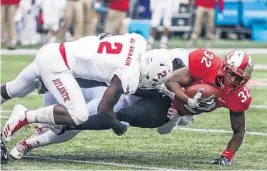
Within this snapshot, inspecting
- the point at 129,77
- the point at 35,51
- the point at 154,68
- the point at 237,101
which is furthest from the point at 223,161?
the point at 35,51

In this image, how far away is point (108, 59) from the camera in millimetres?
8078

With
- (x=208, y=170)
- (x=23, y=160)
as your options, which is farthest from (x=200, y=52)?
(x=23, y=160)

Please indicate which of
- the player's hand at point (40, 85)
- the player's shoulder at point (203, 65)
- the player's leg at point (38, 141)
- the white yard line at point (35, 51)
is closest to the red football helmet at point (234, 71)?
the player's shoulder at point (203, 65)

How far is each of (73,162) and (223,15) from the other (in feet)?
58.0

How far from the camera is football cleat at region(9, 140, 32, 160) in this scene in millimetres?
8320

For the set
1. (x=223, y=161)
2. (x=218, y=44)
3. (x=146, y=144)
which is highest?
(x=223, y=161)

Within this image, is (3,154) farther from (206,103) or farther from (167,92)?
(206,103)

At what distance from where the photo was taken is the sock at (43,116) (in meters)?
8.05

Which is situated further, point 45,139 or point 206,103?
point 45,139

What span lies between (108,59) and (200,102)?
810mm

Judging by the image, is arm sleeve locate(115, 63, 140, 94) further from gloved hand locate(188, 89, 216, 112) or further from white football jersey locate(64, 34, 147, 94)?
gloved hand locate(188, 89, 216, 112)

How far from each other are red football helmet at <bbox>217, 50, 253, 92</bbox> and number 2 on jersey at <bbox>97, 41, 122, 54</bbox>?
2.70 feet

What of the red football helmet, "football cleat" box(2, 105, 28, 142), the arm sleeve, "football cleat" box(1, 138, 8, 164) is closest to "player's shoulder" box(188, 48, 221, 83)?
the red football helmet

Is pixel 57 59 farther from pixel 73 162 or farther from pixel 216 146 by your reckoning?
pixel 216 146
